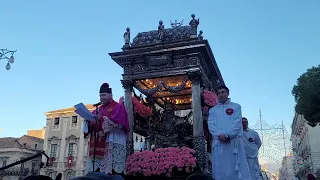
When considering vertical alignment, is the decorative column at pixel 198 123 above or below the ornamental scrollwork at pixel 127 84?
below

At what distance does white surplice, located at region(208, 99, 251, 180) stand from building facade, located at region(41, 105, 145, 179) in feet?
116

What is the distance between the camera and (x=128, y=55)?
10148 mm

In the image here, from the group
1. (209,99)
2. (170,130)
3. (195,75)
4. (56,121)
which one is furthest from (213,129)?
(56,121)

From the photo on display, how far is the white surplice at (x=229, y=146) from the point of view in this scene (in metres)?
5.70

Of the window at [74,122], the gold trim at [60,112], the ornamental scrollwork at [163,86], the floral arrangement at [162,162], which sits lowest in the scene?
the floral arrangement at [162,162]

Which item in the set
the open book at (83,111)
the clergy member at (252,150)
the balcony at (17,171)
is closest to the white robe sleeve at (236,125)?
the clergy member at (252,150)

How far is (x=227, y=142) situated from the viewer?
5910mm

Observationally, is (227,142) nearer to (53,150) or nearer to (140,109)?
(140,109)

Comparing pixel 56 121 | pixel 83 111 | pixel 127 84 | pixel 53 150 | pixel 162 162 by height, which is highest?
pixel 56 121

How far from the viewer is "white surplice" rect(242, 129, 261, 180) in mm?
6918

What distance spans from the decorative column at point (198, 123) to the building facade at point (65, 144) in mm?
31966

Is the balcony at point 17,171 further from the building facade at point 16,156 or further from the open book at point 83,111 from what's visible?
the open book at point 83,111

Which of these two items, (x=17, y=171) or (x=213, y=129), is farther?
(x=17, y=171)

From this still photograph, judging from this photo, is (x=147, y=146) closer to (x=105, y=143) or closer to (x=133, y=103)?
(x=133, y=103)
